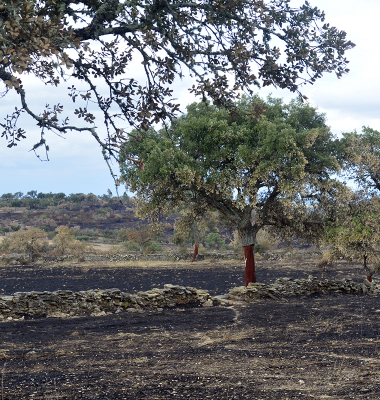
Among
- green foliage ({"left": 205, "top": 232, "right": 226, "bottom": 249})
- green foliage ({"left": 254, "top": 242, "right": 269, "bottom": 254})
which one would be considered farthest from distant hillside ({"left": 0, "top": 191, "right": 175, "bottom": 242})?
green foliage ({"left": 254, "top": 242, "right": 269, "bottom": 254})

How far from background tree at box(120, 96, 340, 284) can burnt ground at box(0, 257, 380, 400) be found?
17.2 feet

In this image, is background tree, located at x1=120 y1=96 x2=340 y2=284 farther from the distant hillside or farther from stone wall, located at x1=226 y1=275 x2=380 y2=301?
the distant hillside

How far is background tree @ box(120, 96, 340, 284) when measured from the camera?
55.0ft

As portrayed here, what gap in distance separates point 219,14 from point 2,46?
3916 millimetres

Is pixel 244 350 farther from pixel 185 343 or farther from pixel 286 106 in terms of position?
pixel 286 106

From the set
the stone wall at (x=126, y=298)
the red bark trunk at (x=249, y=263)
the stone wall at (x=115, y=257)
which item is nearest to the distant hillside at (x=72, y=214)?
the stone wall at (x=115, y=257)

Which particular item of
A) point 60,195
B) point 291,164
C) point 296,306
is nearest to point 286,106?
point 291,164

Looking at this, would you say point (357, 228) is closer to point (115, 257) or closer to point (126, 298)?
point (126, 298)

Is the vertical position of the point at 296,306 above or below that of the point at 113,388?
below

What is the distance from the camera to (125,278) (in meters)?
28.3

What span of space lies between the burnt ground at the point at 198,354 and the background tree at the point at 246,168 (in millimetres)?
5250

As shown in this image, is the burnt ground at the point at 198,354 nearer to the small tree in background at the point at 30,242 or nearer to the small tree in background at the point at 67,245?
the small tree in background at the point at 30,242

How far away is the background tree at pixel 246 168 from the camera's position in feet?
55.0

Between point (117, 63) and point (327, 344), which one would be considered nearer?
point (117, 63)
